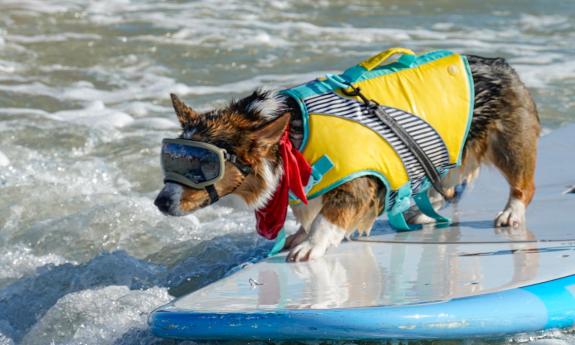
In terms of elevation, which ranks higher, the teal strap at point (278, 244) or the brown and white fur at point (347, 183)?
the brown and white fur at point (347, 183)

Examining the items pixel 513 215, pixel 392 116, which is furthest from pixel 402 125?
pixel 513 215

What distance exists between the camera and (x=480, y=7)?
42.9ft

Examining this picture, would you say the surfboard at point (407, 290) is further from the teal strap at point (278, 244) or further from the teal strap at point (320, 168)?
the teal strap at point (320, 168)

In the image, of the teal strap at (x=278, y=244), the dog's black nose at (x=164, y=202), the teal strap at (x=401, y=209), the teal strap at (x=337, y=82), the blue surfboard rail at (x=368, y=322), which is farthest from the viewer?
the teal strap at (x=278, y=244)

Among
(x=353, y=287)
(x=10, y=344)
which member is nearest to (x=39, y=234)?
(x=10, y=344)

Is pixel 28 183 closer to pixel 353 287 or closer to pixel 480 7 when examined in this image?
pixel 353 287

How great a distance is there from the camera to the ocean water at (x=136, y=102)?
16.1 feet

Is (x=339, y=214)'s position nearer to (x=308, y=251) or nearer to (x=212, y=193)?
(x=308, y=251)

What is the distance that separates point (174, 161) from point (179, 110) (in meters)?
0.29

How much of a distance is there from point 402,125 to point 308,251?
64 cm

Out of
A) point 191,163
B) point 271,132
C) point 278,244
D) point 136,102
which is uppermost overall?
point 271,132

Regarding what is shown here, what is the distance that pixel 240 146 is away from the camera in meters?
4.02

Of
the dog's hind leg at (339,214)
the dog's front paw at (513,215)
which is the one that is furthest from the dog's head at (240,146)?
the dog's front paw at (513,215)

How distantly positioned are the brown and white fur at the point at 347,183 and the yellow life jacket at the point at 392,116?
72 millimetres
